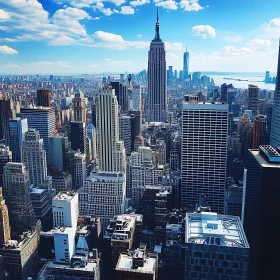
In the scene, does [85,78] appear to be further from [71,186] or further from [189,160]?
[189,160]

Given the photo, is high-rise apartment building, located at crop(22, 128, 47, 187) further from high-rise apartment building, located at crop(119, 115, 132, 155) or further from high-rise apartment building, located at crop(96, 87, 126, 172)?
high-rise apartment building, located at crop(119, 115, 132, 155)

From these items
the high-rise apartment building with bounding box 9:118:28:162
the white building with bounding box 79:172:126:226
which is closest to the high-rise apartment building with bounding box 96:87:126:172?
the white building with bounding box 79:172:126:226

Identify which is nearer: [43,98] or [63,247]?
[63,247]

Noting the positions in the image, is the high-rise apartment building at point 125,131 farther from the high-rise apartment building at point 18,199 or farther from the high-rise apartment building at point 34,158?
the high-rise apartment building at point 18,199

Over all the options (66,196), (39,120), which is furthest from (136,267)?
(39,120)

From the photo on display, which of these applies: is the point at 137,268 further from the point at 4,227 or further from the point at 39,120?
the point at 39,120
